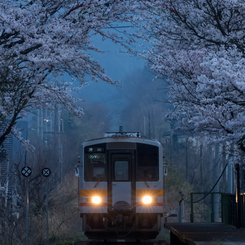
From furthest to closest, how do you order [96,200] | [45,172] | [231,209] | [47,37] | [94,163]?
[45,172], [94,163], [96,200], [231,209], [47,37]

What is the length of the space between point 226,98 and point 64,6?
531cm

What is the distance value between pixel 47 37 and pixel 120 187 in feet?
14.4

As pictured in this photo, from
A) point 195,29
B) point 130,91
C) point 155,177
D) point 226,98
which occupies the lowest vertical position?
point 155,177

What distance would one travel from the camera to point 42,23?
41.5ft

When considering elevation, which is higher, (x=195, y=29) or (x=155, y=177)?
(x=195, y=29)

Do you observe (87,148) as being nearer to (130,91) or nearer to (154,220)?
(154,220)

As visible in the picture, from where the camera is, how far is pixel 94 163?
13.1 m

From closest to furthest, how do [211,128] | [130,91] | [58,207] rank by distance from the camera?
[211,128] → [58,207] → [130,91]

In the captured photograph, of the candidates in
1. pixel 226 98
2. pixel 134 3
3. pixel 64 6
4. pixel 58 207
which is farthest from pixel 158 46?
pixel 58 207

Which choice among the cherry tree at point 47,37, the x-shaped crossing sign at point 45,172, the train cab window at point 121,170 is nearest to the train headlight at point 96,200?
the train cab window at point 121,170

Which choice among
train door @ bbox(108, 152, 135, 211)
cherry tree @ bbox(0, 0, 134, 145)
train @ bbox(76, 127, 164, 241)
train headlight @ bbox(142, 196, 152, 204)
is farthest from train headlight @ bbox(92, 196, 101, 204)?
cherry tree @ bbox(0, 0, 134, 145)

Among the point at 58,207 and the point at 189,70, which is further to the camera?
the point at 58,207

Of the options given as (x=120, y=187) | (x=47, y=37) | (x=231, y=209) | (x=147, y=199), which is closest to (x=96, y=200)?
(x=120, y=187)

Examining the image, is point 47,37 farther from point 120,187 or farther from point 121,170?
point 120,187
